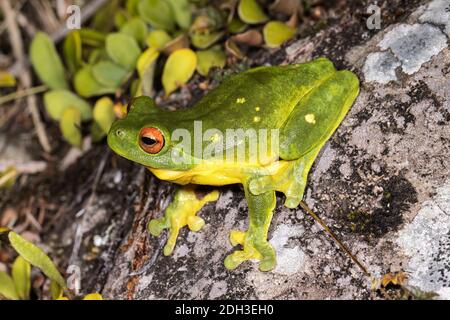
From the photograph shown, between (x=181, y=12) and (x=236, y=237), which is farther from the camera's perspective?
(x=181, y=12)

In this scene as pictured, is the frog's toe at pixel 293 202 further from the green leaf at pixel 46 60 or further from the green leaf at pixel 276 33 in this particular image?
the green leaf at pixel 46 60

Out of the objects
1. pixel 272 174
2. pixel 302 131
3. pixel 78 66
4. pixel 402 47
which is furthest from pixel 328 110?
pixel 78 66

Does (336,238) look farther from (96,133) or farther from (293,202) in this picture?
(96,133)

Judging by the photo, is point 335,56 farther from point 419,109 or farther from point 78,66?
point 78,66

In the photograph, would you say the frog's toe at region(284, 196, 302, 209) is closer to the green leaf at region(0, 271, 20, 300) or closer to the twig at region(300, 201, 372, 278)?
the twig at region(300, 201, 372, 278)

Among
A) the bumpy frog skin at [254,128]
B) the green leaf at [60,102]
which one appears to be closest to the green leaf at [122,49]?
the green leaf at [60,102]

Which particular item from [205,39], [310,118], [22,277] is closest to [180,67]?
[205,39]
